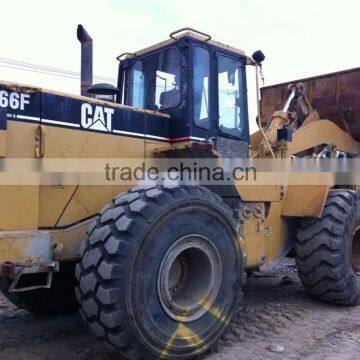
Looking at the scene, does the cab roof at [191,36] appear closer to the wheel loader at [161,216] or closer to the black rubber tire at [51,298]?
the wheel loader at [161,216]

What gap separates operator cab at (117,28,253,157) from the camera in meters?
4.70

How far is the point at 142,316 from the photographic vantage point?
3.49 m

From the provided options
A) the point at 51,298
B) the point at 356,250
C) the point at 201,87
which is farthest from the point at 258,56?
the point at 51,298

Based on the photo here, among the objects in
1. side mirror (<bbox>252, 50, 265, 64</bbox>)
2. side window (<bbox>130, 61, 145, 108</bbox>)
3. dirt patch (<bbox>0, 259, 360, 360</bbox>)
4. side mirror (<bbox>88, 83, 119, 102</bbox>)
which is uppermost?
side mirror (<bbox>252, 50, 265, 64</bbox>)

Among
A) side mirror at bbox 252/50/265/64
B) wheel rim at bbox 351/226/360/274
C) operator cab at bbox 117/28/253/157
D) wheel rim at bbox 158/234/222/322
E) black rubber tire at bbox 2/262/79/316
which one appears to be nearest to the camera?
wheel rim at bbox 158/234/222/322

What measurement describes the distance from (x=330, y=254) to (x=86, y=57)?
3.51 metres

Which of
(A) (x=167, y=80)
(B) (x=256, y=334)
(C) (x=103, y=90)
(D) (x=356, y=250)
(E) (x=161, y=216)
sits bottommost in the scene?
(B) (x=256, y=334)

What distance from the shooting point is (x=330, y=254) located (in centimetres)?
540

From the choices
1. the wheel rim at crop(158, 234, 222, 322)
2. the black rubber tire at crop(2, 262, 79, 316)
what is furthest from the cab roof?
the black rubber tire at crop(2, 262, 79, 316)

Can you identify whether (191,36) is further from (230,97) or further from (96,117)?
(96,117)

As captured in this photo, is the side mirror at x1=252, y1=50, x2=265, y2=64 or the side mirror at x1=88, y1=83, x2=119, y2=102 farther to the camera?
the side mirror at x1=252, y1=50, x2=265, y2=64

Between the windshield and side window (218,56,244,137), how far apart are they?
0.46 metres

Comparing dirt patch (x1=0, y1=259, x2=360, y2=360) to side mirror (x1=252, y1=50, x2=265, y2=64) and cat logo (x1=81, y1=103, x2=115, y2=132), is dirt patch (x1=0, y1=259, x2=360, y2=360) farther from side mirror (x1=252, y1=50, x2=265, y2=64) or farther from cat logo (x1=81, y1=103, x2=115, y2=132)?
side mirror (x1=252, y1=50, x2=265, y2=64)

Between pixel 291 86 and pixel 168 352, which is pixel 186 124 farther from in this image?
pixel 291 86
